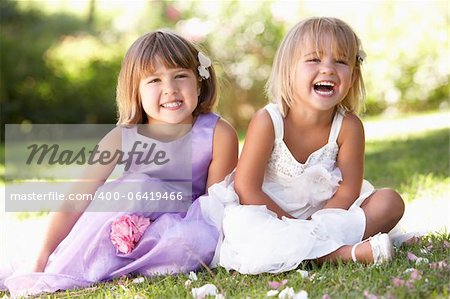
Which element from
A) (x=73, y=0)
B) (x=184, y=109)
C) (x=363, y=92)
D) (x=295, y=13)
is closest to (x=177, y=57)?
(x=184, y=109)

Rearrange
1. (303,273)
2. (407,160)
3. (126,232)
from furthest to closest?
1. (407,160)
2. (126,232)
3. (303,273)

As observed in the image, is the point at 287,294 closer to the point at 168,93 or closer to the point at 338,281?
the point at 338,281

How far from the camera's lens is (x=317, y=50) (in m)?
2.82

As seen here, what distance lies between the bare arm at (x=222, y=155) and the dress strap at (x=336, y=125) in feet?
1.31

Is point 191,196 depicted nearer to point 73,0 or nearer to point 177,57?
point 177,57

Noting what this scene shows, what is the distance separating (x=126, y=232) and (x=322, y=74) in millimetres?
972

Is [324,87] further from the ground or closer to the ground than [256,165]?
further from the ground

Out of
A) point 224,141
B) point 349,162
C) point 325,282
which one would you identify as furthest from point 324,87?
point 325,282

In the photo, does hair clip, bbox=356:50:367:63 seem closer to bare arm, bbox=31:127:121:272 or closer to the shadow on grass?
bare arm, bbox=31:127:121:272

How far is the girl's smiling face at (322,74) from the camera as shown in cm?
281

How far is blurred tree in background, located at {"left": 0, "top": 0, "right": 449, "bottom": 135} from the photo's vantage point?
9.27m

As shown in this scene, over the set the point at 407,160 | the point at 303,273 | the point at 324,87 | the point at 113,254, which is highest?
the point at 324,87

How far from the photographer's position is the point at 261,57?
927cm

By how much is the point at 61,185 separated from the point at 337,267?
2.76 meters
